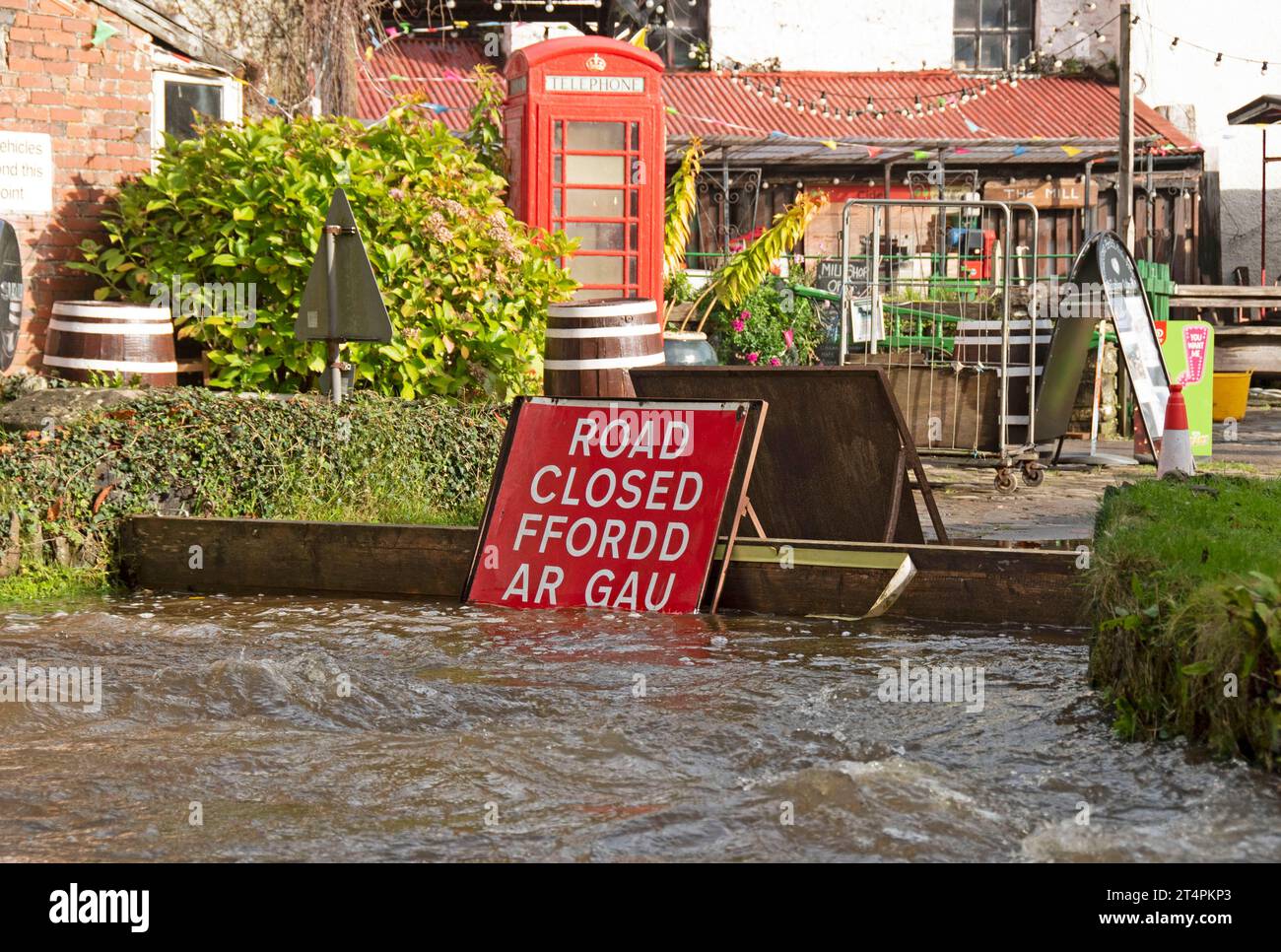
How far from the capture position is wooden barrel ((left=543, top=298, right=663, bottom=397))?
8758mm

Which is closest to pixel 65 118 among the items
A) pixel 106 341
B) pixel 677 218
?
pixel 106 341

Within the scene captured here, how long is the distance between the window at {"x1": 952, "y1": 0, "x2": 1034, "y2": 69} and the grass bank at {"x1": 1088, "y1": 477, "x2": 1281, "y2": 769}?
21.8m

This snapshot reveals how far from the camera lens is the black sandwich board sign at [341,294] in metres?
8.02

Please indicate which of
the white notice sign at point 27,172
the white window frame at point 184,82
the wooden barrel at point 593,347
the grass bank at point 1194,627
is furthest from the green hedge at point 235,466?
the grass bank at point 1194,627

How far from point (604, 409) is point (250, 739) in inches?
102

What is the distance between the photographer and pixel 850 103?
23578 mm

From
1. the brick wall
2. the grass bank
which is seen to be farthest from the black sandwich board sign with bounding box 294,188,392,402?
the grass bank

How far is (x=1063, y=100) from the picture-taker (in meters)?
24.0

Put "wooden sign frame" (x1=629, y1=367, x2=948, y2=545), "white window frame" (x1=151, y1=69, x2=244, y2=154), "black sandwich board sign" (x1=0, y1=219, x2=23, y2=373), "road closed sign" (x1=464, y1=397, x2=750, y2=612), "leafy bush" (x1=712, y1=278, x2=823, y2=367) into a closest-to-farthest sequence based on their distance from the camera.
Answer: "road closed sign" (x1=464, y1=397, x2=750, y2=612) < "wooden sign frame" (x1=629, y1=367, x2=948, y2=545) < "black sandwich board sign" (x1=0, y1=219, x2=23, y2=373) < "white window frame" (x1=151, y1=69, x2=244, y2=154) < "leafy bush" (x1=712, y1=278, x2=823, y2=367)

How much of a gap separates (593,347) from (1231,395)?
10.1 metres

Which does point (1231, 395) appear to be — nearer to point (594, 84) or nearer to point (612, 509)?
point (594, 84)

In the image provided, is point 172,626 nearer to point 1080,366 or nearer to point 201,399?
point 201,399

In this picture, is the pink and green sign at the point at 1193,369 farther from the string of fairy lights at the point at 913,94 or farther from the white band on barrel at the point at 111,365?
the string of fairy lights at the point at 913,94

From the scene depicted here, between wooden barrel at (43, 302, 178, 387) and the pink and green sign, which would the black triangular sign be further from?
the pink and green sign
